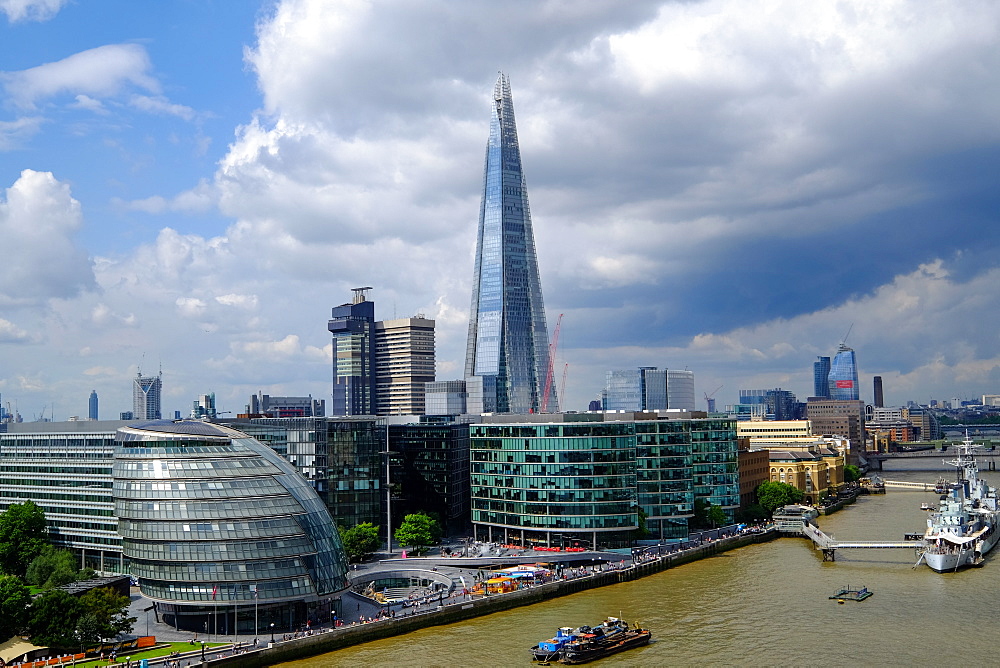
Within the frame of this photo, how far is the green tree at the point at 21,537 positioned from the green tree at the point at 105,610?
37.7 meters

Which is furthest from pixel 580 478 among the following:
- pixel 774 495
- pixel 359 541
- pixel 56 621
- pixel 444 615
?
pixel 56 621

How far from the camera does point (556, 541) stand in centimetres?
12888

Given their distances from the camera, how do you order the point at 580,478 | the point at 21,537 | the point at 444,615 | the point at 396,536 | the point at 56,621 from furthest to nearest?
the point at 580,478
the point at 396,536
the point at 21,537
the point at 444,615
the point at 56,621

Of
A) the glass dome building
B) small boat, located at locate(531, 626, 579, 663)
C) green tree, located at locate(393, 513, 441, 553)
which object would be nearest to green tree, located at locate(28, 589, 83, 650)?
the glass dome building

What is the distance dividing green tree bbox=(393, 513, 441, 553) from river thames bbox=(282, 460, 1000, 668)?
28.9m

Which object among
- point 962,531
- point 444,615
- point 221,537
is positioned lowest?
point 444,615

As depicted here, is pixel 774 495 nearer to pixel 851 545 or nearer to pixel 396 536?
pixel 851 545

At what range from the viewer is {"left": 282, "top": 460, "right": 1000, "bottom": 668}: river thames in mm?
76375

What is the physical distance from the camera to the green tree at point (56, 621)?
251 feet

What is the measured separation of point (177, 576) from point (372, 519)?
4761cm

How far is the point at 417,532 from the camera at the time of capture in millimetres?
126562

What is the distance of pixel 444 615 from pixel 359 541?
3070 cm

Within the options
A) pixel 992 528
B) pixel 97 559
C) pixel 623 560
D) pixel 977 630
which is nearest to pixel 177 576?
pixel 97 559

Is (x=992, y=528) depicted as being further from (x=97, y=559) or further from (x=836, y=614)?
(x=97, y=559)
